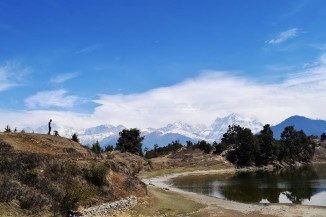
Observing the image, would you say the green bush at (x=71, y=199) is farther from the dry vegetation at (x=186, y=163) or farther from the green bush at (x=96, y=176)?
the dry vegetation at (x=186, y=163)

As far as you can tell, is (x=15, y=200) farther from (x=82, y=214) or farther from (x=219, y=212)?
(x=219, y=212)

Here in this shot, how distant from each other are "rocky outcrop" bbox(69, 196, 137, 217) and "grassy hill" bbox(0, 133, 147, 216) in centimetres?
120

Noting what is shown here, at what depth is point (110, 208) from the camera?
52.8 m

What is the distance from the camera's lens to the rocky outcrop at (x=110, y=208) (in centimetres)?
4806

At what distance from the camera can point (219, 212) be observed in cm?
5984

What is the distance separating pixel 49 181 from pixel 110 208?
29.1 feet

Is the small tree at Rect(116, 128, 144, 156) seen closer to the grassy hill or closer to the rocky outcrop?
the grassy hill

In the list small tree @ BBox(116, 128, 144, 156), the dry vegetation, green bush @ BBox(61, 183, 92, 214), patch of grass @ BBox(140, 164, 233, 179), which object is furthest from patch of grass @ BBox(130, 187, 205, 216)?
small tree @ BBox(116, 128, 144, 156)

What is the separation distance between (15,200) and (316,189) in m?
75.4

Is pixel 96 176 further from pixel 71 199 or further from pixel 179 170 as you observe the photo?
pixel 179 170

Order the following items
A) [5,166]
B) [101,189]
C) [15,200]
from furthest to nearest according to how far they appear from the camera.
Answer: [101,189] < [5,166] < [15,200]

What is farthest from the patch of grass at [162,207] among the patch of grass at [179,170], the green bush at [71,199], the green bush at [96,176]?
the patch of grass at [179,170]

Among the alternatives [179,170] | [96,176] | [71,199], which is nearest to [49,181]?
[71,199]

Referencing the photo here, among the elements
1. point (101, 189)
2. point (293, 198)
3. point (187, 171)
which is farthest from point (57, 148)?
point (187, 171)
